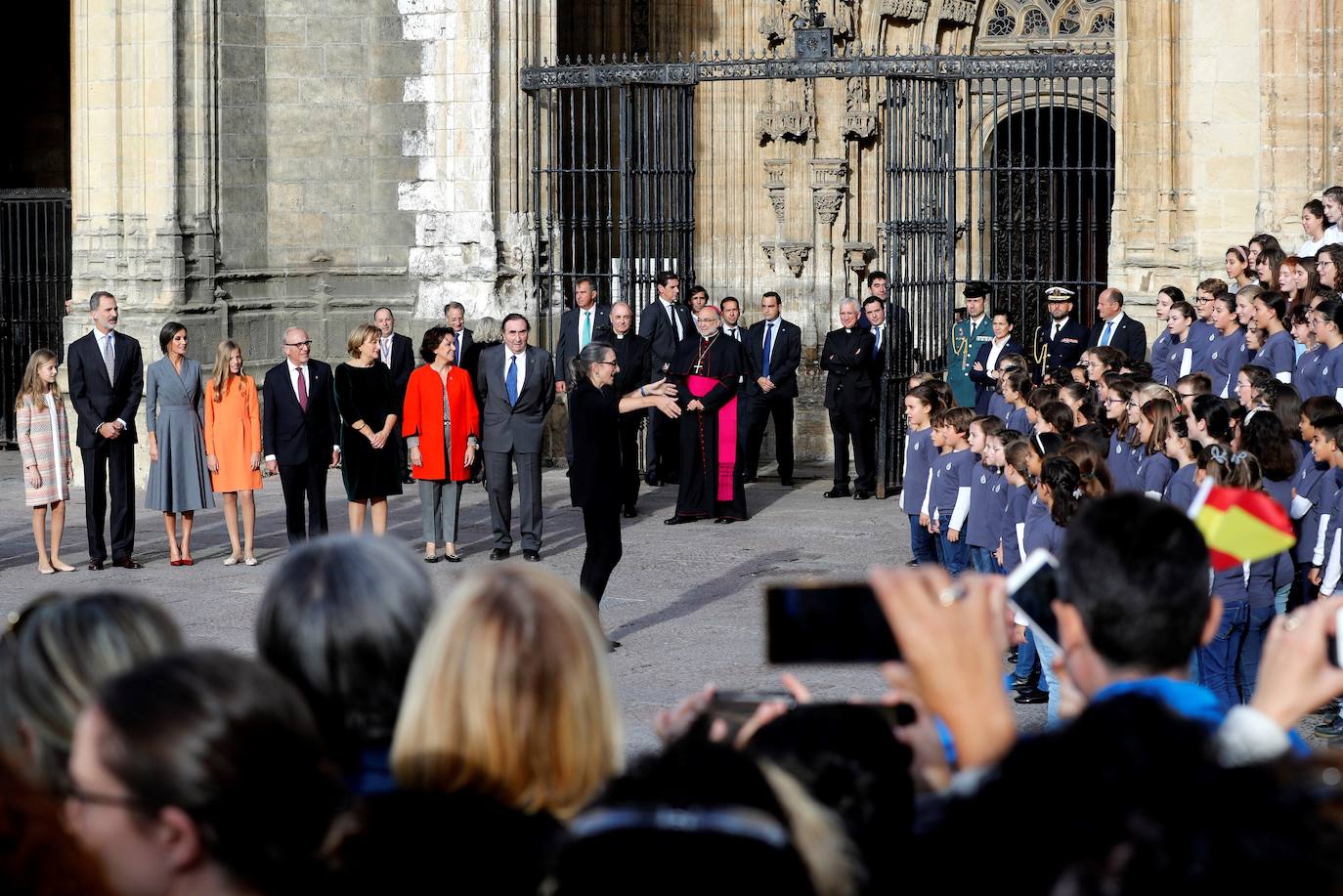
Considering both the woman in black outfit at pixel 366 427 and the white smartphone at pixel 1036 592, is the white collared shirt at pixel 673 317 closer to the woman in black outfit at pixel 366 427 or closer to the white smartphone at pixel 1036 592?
the woman in black outfit at pixel 366 427

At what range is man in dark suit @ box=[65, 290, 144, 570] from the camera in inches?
462

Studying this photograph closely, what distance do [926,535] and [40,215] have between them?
1191 centimetres

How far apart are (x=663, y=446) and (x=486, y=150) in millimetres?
3074

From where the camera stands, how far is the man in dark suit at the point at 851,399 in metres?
14.9

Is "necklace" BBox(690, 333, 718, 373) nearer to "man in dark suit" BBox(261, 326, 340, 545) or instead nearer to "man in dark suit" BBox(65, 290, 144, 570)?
"man in dark suit" BBox(261, 326, 340, 545)

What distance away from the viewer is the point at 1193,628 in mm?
2869

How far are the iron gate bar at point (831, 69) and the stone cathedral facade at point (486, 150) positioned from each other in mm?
244

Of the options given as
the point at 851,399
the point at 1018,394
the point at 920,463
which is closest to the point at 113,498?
the point at 920,463

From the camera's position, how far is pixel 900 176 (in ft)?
49.0

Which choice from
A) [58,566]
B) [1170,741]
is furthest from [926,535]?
[1170,741]

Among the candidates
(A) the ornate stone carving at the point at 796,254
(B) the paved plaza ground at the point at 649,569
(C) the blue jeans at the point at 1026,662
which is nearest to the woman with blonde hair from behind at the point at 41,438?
(B) the paved plaza ground at the point at 649,569

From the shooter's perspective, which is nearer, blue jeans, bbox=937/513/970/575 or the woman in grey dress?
blue jeans, bbox=937/513/970/575

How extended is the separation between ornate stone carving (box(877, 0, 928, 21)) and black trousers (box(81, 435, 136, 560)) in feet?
30.3

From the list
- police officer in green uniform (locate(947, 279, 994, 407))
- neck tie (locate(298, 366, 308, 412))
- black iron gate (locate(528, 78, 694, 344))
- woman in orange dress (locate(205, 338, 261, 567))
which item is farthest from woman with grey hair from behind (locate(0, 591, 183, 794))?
black iron gate (locate(528, 78, 694, 344))
